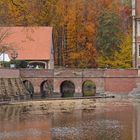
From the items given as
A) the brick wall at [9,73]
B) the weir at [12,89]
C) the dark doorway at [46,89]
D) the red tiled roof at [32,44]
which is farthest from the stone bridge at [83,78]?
the red tiled roof at [32,44]

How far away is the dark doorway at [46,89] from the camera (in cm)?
6097

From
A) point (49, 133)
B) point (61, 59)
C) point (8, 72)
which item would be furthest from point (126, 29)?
point (49, 133)

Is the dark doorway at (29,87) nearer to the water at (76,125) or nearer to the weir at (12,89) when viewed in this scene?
the weir at (12,89)

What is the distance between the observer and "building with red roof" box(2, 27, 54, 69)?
206 ft

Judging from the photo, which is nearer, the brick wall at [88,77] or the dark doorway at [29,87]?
the brick wall at [88,77]

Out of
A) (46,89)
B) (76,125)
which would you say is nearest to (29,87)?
(46,89)

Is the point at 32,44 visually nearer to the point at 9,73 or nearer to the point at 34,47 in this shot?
the point at 34,47

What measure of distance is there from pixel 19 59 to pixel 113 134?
112ft

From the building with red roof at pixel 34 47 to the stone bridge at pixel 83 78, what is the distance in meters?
3.49

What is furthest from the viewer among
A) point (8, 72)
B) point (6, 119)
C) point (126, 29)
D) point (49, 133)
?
point (126, 29)

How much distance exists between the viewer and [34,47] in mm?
64250

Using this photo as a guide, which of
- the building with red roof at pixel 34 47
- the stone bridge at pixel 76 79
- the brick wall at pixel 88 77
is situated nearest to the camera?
the stone bridge at pixel 76 79

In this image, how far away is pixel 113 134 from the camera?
29094 millimetres

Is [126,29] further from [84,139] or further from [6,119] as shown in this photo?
[84,139]
